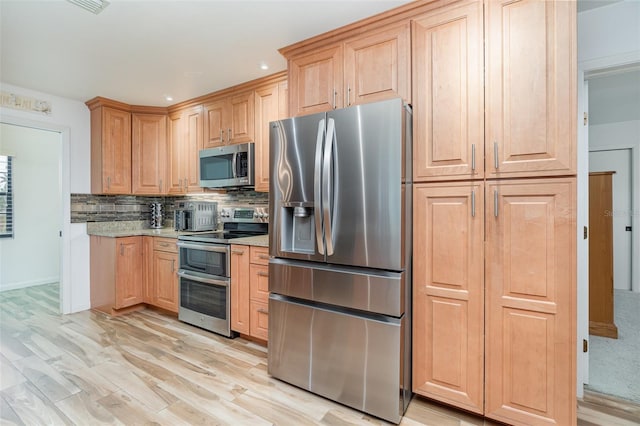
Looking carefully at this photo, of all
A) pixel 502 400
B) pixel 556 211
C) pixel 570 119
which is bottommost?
pixel 502 400

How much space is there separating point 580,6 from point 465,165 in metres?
1.24

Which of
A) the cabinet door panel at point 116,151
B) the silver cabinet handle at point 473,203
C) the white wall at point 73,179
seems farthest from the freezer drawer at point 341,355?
the white wall at point 73,179

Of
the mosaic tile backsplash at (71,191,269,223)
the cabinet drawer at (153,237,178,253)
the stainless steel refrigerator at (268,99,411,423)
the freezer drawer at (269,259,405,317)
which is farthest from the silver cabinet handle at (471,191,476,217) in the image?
the cabinet drawer at (153,237,178,253)

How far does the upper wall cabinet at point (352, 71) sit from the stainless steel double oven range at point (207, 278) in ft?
4.81

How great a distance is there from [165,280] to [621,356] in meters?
4.16

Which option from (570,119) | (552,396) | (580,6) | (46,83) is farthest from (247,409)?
(46,83)

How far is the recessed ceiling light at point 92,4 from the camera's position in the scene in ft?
6.00

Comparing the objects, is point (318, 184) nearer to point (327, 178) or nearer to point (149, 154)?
point (327, 178)

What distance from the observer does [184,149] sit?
12.2 feet

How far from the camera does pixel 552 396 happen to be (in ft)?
5.00

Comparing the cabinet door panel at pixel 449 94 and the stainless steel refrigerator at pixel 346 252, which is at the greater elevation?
the cabinet door panel at pixel 449 94

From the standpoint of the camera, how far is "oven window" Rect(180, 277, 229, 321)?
287 cm

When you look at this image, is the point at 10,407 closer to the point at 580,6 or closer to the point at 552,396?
the point at 552,396

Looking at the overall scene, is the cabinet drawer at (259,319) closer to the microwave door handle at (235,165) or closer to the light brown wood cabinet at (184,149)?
the microwave door handle at (235,165)
